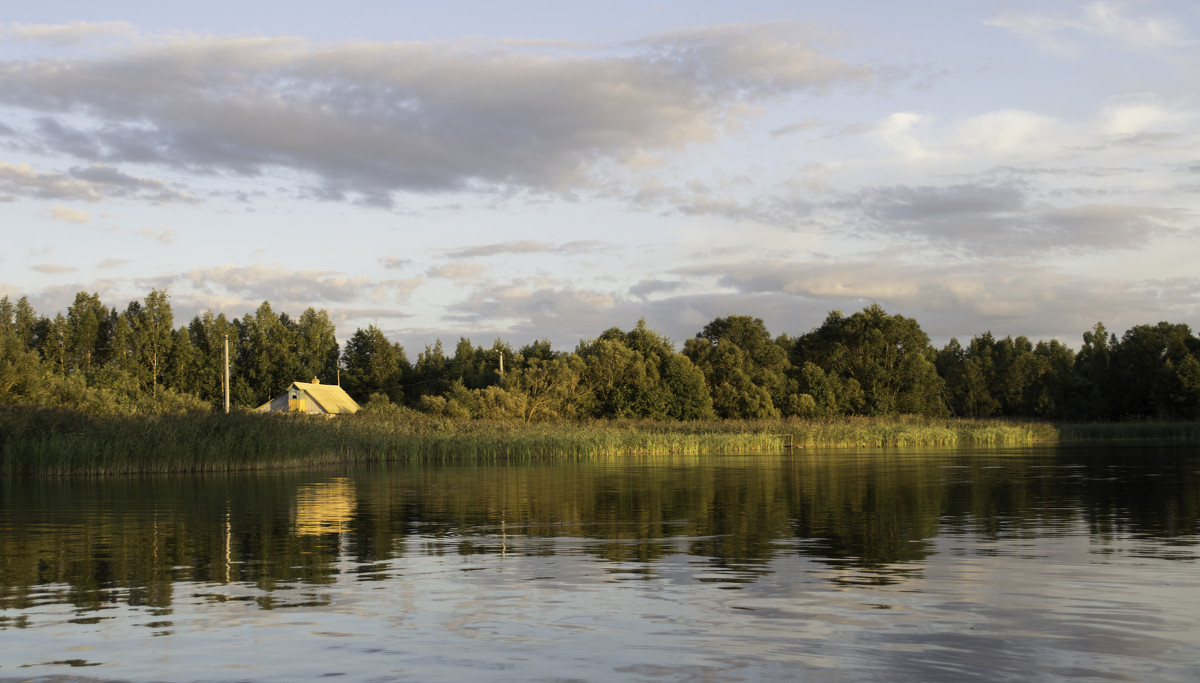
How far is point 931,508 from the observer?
16.0m

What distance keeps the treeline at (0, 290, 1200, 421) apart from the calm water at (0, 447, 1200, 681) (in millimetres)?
41565

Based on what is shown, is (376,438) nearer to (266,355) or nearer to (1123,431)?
(1123,431)

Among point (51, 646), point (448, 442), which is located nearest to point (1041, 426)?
point (448, 442)

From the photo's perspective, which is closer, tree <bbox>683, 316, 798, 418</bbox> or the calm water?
the calm water

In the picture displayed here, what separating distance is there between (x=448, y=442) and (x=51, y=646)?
33933mm

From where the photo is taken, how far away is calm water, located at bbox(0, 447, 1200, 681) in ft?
19.1

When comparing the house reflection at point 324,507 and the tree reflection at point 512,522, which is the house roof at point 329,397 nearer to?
the tree reflection at point 512,522

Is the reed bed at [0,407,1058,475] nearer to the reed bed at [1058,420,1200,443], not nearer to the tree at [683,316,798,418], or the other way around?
the reed bed at [1058,420,1200,443]

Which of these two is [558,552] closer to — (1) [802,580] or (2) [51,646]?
(1) [802,580]

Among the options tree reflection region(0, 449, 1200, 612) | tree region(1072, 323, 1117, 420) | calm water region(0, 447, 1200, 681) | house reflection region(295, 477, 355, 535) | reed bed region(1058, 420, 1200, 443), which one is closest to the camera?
calm water region(0, 447, 1200, 681)

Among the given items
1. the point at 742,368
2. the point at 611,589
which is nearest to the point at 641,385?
the point at 742,368

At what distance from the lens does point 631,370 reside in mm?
68562

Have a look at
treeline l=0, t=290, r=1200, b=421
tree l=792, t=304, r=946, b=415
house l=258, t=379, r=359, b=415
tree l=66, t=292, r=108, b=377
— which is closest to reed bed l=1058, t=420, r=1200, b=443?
treeline l=0, t=290, r=1200, b=421

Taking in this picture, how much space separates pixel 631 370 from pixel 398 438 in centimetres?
3095
